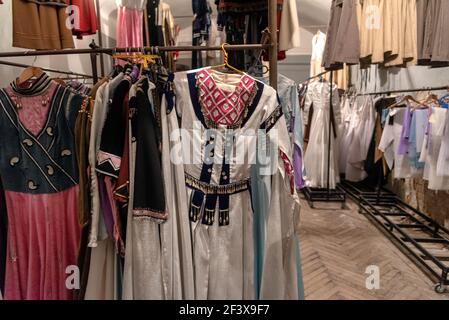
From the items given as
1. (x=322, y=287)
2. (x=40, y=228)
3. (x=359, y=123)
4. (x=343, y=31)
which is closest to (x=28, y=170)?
(x=40, y=228)

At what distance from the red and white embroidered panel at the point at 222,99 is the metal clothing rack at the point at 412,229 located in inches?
73.8

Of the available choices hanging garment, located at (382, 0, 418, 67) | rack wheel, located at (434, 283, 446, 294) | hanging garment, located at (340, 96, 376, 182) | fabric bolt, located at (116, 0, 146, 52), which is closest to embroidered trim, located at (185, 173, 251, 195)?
rack wheel, located at (434, 283, 446, 294)

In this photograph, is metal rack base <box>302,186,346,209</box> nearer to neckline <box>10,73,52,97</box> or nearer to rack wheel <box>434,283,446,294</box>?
rack wheel <box>434,283,446,294</box>

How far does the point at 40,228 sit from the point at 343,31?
2.49 m

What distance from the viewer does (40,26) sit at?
1.65m

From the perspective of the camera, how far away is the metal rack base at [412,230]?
2.31 m

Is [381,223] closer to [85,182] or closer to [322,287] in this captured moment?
[322,287]

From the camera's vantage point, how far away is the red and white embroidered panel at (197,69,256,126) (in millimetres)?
1213

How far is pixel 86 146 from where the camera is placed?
1153 millimetres

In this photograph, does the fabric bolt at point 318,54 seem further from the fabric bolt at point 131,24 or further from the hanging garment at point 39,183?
the hanging garment at point 39,183

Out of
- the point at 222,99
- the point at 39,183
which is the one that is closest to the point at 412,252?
the point at 222,99

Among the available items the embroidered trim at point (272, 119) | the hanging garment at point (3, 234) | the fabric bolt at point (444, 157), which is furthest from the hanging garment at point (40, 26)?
the fabric bolt at point (444, 157)

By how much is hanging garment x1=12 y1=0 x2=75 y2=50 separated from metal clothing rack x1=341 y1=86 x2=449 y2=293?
259 centimetres

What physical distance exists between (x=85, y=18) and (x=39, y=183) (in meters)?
1.31
